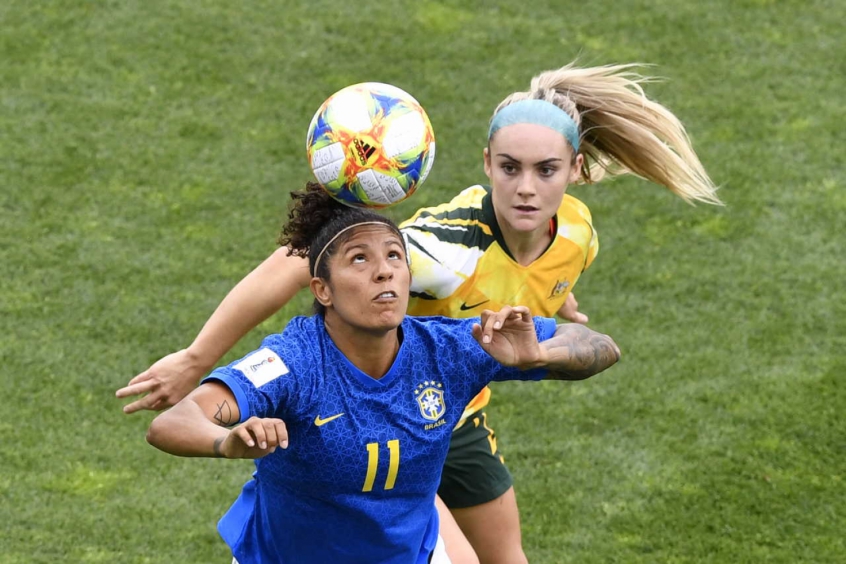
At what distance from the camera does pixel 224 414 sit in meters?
4.13

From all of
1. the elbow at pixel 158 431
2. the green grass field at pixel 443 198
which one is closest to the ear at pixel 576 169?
the green grass field at pixel 443 198

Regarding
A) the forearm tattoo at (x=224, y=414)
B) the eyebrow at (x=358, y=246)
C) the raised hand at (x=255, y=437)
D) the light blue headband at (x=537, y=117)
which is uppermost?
the light blue headband at (x=537, y=117)

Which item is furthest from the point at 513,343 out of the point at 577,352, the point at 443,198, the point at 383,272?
the point at 443,198

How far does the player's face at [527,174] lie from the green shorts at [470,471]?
943 millimetres

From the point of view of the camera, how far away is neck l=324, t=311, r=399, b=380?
4.57m

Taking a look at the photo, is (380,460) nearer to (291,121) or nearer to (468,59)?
(291,121)

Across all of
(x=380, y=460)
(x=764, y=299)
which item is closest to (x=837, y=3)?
(x=764, y=299)

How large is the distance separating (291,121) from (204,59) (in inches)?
42.7

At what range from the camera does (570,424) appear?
26.6 feet

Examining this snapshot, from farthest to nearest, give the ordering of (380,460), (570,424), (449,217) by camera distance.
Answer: (570,424), (449,217), (380,460)

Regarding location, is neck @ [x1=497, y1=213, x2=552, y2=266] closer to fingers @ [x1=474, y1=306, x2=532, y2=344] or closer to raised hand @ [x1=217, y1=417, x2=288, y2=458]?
fingers @ [x1=474, y1=306, x2=532, y2=344]

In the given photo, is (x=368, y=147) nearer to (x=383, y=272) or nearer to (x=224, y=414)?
(x=383, y=272)

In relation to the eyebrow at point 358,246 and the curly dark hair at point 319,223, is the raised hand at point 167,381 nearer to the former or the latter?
the curly dark hair at point 319,223

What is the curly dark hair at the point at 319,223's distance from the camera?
464cm
